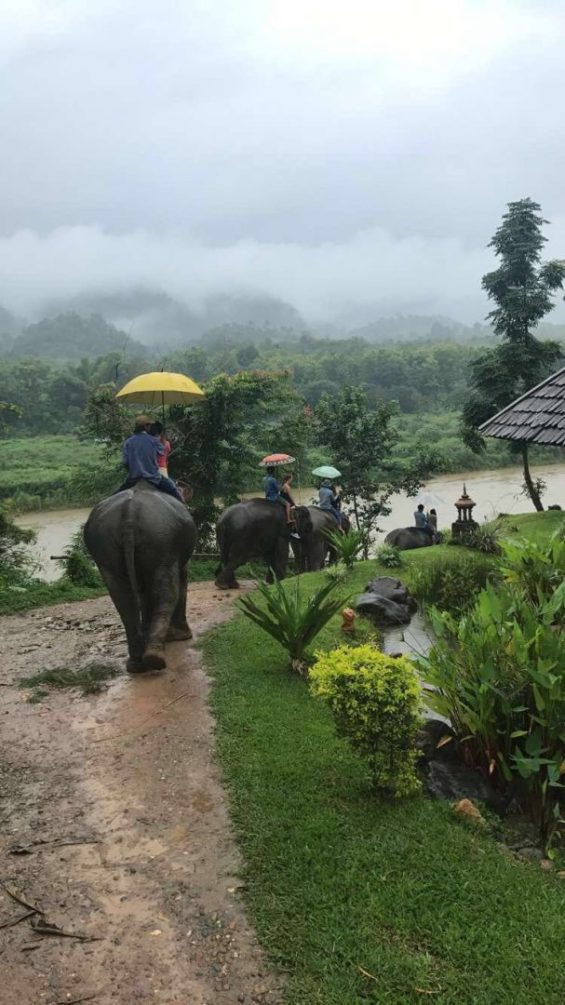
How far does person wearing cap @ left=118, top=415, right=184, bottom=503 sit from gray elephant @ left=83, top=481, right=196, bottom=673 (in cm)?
22

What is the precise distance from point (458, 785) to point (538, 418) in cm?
362

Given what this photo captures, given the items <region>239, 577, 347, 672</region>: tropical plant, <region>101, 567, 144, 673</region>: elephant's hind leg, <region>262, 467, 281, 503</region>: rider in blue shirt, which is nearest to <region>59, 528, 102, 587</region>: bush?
<region>262, 467, 281, 503</region>: rider in blue shirt

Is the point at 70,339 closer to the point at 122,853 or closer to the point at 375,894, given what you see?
the point at 122,853

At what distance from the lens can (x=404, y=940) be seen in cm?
269

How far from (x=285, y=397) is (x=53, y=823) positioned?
434 inches

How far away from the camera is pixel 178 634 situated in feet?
22.0

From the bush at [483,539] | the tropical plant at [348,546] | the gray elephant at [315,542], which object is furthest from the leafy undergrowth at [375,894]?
the bush at [483,539]

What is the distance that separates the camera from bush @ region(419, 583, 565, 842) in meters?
3.43

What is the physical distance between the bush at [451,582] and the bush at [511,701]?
3.94m

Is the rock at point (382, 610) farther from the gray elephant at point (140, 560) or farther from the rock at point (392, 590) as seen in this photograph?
the gray elephant at point (140, 560)

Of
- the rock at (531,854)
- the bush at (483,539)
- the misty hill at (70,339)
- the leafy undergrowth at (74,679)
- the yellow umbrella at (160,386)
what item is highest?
the misty hill at (70,339)

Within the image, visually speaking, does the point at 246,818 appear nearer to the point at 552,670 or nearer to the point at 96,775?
the point at 96,775

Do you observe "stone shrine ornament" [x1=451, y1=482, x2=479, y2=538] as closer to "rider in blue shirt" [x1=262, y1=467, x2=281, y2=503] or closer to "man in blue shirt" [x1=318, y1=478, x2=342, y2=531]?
"man in blue shirt" [x1=318, y1=478, x2=342, y2=531]

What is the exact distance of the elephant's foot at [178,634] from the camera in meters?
6.68
